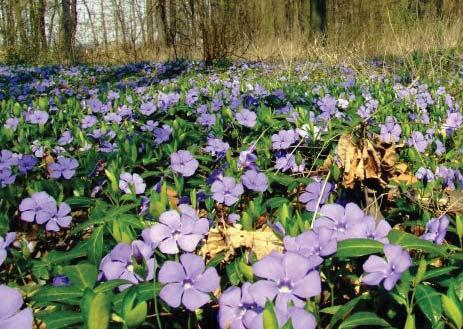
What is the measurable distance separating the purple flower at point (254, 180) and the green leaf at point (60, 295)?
738 mm

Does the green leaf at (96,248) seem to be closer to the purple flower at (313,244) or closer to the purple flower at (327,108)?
the purple flower at (313,244)

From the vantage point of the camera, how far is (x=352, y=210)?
3.44 feet

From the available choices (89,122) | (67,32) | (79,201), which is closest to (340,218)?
(79,201)

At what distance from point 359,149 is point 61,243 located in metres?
1.03

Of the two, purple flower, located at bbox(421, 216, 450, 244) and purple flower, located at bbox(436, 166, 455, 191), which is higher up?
purple flower, located at bbox(421, 216, 450, 244)

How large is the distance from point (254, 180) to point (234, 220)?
15 cm

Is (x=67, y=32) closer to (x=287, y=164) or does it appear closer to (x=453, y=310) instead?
(x=287, y=164)

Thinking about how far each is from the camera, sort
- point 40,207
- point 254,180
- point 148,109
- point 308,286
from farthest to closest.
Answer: point 148,109 < point 254,180 < point 40,207 < point 308,286

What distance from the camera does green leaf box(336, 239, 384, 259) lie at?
913 mm

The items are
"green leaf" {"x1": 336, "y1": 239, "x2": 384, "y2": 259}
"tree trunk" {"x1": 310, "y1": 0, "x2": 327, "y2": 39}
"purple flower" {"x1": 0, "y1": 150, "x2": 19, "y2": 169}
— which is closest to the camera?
"green leaf" {"x1": 336, "y1": 239, "x2": 384, "y2": 259}

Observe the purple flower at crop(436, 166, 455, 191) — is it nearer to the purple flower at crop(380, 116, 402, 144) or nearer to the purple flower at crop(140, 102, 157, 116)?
the purple flower at crop(380, 116, 402, 144)

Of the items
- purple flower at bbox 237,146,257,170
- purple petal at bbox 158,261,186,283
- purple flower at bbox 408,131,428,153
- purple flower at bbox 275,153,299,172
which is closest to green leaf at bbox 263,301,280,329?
purple petal at bbox 158,261,186,283

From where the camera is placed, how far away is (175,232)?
1013 mm

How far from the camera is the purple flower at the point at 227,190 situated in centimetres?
147
